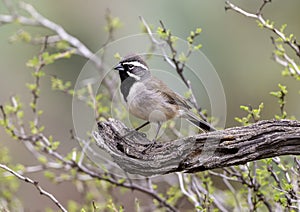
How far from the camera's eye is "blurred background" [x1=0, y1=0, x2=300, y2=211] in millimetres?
6238

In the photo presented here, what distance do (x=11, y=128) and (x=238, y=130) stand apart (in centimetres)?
140

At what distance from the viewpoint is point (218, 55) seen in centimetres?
638

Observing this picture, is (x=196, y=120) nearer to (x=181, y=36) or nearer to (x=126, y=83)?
(x=126, y=83)

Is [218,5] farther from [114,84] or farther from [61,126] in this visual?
[114,84]

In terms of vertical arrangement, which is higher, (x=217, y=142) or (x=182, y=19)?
(x=182, y=19)

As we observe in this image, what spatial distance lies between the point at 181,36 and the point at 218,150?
3586mm

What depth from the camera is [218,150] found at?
7.38ft

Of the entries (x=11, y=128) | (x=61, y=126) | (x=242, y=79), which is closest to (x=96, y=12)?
(x=61, y=126)

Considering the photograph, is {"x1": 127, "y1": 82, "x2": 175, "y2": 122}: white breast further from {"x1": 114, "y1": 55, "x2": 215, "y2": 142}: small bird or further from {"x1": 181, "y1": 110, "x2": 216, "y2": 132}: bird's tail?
{"x1": 181, "y1": 110, "x2": 216, "y2": 132}: bird's tail

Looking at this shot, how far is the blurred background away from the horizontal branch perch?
11.0ft

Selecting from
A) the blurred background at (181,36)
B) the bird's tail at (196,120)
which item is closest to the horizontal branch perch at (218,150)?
the bird's tail at (196,120)

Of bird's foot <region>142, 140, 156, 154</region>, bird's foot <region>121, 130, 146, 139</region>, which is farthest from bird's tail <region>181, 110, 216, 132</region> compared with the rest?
bird's foot <region>142, 140, 156, 154</region>

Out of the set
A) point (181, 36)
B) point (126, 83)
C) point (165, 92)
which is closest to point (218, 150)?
point (165, 92)

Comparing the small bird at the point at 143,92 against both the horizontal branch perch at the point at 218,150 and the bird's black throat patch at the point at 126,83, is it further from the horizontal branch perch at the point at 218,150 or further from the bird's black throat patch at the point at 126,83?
the horizontal branch perch at the point at 218,150
